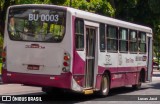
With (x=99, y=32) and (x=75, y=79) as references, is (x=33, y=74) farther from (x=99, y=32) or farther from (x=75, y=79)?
(x=99, y=32)

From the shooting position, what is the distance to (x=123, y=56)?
1877 centimetres

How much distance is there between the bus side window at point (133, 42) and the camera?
19778 mm

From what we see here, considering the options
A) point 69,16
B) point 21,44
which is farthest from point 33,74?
point 69,16

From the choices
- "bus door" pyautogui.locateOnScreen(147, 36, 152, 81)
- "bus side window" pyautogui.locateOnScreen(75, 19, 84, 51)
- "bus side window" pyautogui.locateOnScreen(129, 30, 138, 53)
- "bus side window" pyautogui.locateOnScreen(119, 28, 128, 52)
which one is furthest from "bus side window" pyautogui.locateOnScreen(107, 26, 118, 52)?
"bus door" pyautogui.locateOnScreen(147, 36, 152, 81)

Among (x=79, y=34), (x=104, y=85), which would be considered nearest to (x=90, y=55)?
(x=79, y=34)

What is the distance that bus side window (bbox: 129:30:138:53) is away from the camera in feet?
64.9

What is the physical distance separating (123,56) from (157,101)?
3512mm

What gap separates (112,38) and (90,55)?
2231 millimetres

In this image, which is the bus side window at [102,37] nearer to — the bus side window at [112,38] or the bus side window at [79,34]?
the bus side window at [112,38]

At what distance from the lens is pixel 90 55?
15609 mm

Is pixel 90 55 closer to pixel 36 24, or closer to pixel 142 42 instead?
pixel 36 24

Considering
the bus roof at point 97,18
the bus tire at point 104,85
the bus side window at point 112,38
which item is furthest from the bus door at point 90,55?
the bus side window at point 112,38

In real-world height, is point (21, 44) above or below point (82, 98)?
above

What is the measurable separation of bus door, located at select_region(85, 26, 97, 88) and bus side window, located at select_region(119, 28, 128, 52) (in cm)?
281
